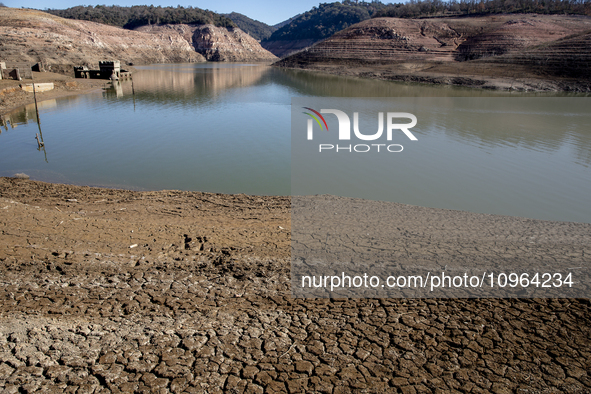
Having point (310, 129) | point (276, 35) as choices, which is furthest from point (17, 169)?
point (276, 35)

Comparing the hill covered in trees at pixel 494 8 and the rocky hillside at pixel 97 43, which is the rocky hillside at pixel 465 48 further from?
the rocky hillside at pixel 97 43

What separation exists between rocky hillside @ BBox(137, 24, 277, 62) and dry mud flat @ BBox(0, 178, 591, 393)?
339 ft

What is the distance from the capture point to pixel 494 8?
71.6 metres

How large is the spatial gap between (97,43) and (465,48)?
204 feet

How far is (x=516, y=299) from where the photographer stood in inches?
176

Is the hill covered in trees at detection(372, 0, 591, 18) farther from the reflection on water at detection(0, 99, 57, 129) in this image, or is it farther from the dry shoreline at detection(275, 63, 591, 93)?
the reflection on water at detection(0, 99, 57, 129)

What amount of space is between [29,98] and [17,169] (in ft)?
54.9

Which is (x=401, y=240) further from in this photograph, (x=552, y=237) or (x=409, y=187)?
(x=409, y=187)

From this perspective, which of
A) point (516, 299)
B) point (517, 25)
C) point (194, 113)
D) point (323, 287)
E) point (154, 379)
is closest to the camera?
point (154, 379)

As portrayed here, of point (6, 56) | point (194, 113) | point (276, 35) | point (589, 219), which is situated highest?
point (276, 35)

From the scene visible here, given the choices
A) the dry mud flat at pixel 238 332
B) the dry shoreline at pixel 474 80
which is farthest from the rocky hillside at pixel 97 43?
the dry mud flat at pixel 238 332

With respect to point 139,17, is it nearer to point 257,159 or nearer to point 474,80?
point 474,80

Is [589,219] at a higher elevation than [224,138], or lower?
lower

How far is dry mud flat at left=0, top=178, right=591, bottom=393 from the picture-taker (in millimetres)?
3295
